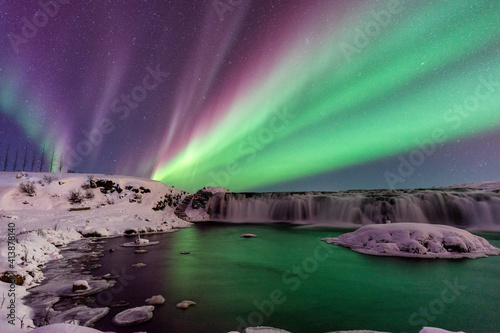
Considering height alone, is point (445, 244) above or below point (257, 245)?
above

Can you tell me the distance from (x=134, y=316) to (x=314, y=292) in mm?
4593

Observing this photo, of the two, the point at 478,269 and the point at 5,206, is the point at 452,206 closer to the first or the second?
the point at 478,269

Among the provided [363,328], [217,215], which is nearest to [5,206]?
[217,215]

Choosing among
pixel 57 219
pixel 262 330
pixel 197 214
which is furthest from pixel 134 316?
pixel 197 214

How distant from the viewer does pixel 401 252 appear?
36.7 ft

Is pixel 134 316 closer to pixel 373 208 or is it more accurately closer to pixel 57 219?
pixel 57 219

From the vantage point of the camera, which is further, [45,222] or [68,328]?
[45,222]

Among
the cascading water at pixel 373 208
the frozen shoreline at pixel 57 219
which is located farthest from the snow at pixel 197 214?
the cascading water at pixel 373 208

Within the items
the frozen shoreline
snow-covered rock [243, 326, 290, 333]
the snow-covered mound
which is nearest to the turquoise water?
snow-covered rock [243, 326, 290, 333]

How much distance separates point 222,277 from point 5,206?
88.3ft

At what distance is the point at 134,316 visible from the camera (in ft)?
16.5

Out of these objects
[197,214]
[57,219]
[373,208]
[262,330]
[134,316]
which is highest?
[373,208]

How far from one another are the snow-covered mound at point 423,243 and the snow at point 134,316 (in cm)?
→ 1016

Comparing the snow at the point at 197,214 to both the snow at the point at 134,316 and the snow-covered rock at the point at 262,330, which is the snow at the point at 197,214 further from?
the snow-covered rock at the point at 262,330
